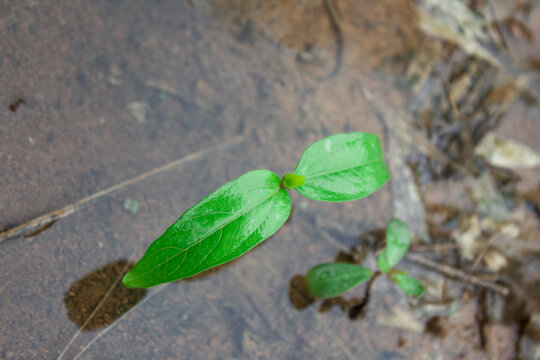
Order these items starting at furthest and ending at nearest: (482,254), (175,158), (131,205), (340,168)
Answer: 1. (482,254)
2. (175,158)
3. (131,205)
4. (340,168)

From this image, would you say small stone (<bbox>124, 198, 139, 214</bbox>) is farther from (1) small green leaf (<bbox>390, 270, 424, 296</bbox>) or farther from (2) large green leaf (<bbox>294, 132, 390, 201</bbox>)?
(1) small green leaf (<bbox>390, 270, 424, 296</bbox>)

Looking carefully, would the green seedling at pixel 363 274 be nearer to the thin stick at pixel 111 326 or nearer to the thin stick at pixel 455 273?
the thin stick at pixel 455 273

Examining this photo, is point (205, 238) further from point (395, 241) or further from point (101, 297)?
point (395, 241)

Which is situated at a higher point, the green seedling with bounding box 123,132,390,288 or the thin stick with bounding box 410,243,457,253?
the green seedling with bounding box 123,132,390,288

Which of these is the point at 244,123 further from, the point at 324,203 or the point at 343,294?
the point at 343,294

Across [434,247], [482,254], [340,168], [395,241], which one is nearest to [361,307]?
[395,241]

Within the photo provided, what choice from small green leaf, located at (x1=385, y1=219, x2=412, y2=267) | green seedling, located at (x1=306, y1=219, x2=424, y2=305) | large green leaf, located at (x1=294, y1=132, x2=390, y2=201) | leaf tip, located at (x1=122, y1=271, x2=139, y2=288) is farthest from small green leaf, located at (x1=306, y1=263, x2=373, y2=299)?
leaf tip, located at (x1=122, y1=271, x2=139, y2=288)

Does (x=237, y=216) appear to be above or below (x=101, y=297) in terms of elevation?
above
